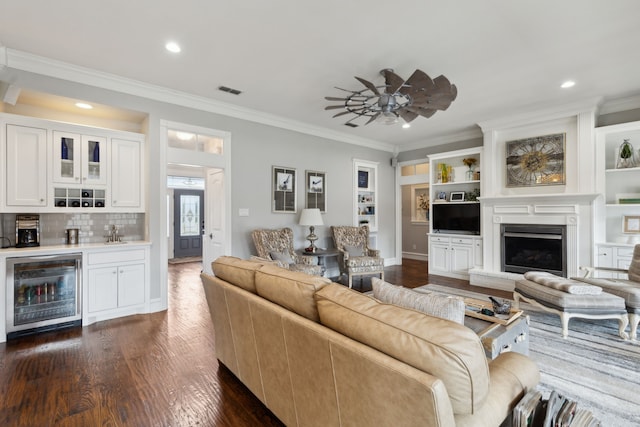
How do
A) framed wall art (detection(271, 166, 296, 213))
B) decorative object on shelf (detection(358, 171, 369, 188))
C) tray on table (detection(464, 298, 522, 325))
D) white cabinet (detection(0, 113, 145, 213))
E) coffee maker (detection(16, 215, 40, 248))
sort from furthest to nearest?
decorative object on shelf (detection(358, 171, 369, 188)) < framed wall art (detection(271, 166, 296, 213)) < coffee maker (detection(16, 215, 40, 248)) < white cabinet (detection(0, 113, 145, 213)) < tray on table (detection(464, 298, 522, 325))

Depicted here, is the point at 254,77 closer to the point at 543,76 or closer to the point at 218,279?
the point at 218,279

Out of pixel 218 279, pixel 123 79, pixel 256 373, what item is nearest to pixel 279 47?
pixel 123 79

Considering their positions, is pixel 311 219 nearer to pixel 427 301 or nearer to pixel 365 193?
pixel 365 193

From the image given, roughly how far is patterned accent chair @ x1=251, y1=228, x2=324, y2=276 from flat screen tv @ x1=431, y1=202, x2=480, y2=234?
2.96 m

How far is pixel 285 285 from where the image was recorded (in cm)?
165

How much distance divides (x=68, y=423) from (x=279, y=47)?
3304 millimetres

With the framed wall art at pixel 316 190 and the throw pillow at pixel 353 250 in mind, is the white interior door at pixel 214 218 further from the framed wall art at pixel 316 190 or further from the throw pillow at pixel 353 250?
the throw pillow at pixel 353 250

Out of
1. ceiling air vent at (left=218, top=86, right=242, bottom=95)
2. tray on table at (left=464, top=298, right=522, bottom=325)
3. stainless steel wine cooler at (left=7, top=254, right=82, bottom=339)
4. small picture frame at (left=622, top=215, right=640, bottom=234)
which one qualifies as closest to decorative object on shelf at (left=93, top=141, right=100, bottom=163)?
stainless steel wine cooler at (left=7, top=254, right=82, bottom=339)

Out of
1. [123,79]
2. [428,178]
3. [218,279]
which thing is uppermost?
[123,79]

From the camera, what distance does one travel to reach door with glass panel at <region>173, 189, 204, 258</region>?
8.45 metres

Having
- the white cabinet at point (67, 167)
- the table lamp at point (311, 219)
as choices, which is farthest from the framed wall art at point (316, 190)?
the white cabinet at point (67, 167)

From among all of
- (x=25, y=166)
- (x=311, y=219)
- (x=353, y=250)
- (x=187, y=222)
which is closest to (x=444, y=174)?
(x=353, y=250)

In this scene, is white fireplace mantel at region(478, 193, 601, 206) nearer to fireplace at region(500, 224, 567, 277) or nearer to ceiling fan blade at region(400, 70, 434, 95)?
fireplace at region(500, 224, 567, 277)

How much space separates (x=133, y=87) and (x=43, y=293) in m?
2.53
